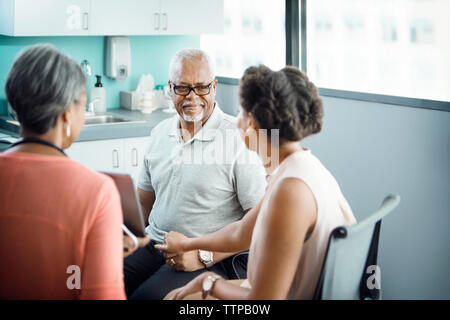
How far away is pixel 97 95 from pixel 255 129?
8.16ft

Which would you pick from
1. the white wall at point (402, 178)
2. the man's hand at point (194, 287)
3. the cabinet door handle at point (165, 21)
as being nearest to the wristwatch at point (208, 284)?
the man's hand at point (194, 287)

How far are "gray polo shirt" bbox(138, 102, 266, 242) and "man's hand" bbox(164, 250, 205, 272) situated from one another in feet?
0.45

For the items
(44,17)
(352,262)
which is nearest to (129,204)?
(352,262)

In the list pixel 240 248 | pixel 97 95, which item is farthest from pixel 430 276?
pixel 97 95

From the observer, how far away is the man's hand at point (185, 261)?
198cm

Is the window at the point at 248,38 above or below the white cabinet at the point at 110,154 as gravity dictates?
above

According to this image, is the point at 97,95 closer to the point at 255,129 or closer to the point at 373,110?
the point at 373,110

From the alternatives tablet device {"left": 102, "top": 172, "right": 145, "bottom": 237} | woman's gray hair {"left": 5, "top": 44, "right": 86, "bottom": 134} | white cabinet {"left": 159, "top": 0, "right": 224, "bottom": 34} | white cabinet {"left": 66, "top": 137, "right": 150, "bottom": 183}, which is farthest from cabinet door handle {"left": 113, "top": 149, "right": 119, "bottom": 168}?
woman's gray hair {"left": 5, "top": 44, "right": 86, "bottom": 134}

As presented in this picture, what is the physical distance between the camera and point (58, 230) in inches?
47.1

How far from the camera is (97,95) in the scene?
3791mm

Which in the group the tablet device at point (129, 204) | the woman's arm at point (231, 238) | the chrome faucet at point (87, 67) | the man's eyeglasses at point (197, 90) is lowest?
the woman's arm at point (231, 238)

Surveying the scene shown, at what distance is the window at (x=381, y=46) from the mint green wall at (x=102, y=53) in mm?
Result: 1177

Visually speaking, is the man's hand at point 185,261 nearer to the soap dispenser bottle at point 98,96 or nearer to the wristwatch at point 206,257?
the wristwatch at point 206,257

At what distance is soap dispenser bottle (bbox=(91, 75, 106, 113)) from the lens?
3.78m
